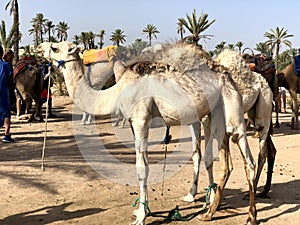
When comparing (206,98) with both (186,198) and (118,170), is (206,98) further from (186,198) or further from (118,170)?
(118,170)

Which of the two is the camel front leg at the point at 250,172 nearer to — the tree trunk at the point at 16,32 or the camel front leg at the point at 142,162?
the camel front leg at the point at 142,162

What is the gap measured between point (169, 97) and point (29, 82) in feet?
34.0

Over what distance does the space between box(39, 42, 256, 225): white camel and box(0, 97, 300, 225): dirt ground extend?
582mm

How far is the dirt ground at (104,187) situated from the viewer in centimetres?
541

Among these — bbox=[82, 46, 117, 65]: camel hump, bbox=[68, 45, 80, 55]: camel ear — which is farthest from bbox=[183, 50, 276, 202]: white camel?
bbox=[82, 46, 117, 65]: camel hump

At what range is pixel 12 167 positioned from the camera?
7543mm

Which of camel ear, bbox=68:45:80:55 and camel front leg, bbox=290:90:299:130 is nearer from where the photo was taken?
camel ear, bbox=68:45:80:55

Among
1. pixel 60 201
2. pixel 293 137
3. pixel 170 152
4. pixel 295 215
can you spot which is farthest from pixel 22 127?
pixel 295 215

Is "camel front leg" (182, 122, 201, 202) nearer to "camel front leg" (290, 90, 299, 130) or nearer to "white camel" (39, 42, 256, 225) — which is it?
"white camel" (39, 42, 256, 225)

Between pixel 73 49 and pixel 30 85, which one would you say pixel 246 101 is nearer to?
pixel 73 49

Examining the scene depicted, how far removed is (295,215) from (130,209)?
225 centimetres

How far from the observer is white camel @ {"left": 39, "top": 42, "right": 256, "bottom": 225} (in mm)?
4926

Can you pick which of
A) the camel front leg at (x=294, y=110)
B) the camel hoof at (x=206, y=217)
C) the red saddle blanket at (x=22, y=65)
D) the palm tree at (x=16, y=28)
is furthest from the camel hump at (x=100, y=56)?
the palm tree at (x=16, y=28)

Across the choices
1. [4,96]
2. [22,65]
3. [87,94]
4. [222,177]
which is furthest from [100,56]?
[222,177]
